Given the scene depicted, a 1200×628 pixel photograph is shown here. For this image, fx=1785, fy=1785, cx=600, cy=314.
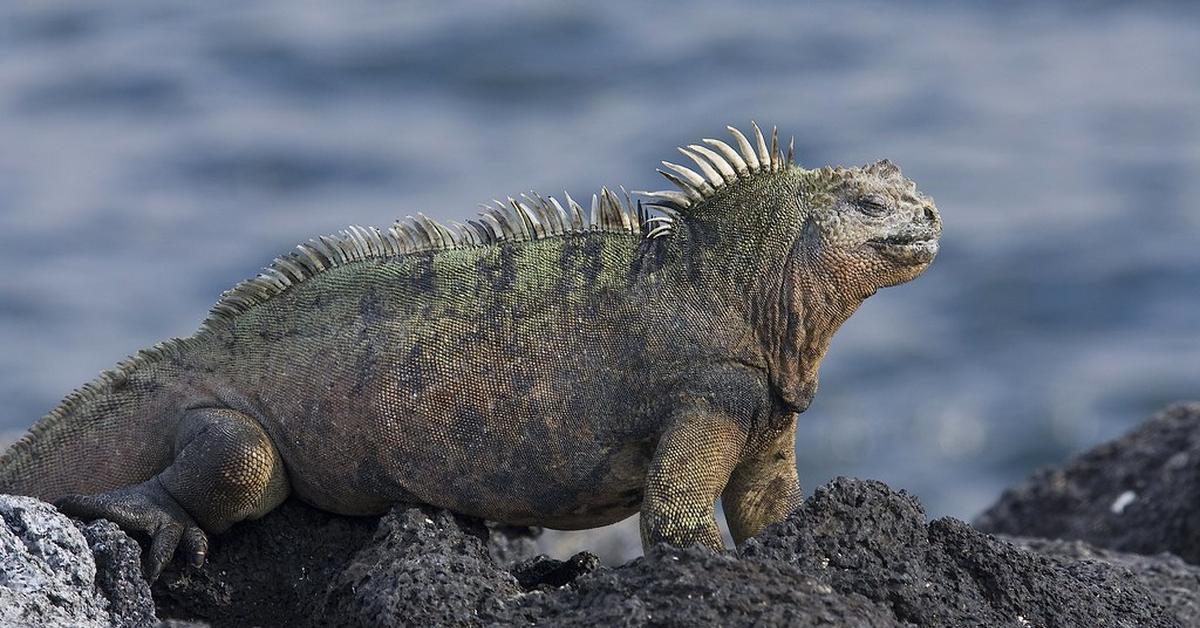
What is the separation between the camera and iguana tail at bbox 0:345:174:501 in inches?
242

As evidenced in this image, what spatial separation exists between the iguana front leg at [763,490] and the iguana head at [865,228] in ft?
1.94

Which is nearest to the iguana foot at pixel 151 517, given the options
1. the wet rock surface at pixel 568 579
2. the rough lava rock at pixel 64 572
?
the wet rock surface at pixel 568 579

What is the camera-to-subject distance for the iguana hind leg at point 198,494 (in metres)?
5.73

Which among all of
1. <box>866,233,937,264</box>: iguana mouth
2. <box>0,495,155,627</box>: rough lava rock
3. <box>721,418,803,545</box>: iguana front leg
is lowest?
<box>0,495,155,627</box>: rough lava rock

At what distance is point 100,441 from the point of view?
6199mm

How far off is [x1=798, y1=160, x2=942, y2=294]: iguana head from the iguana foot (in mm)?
2233

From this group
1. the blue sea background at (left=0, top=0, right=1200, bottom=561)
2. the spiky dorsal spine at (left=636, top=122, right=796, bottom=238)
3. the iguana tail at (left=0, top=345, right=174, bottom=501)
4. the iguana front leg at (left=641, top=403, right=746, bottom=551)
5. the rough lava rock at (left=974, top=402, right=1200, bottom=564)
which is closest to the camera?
the iguana front leg at (left=641, top=403, right=746, bottom=551)

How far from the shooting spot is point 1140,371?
15.8 meters

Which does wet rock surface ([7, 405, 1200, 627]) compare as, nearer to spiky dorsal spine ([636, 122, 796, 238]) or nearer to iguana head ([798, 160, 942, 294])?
iguana head ([798, 160, 942, 294])

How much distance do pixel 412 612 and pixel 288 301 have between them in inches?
67.6

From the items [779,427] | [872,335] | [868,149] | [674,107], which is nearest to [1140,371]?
[872,335]

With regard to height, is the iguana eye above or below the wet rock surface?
above

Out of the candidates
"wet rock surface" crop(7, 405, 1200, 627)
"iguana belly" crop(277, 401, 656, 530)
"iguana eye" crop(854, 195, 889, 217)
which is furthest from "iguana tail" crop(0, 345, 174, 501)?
"iguana eye" crop(854, 195, 889, 217)

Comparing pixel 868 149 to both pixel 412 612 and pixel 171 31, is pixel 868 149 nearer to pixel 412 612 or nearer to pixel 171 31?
pixel 171 31
